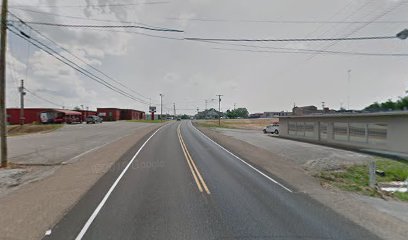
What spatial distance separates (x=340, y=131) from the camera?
25.9 meters

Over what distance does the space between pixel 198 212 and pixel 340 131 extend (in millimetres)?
23359

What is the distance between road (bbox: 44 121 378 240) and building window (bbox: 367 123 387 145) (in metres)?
14.8

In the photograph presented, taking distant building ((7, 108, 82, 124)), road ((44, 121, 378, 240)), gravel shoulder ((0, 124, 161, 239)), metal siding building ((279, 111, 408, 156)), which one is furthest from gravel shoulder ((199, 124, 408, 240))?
distant building ((7, 108, 82, 124))

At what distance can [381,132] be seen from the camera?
2091 centimetres

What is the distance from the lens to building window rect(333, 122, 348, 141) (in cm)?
2520

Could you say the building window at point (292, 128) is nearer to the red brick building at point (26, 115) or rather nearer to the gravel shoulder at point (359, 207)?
the gravel shoulder at point (359, 207)

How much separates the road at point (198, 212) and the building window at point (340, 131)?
17855 millimetres

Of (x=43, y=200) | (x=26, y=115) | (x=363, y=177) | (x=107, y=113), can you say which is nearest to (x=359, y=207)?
(x=363, y=177)

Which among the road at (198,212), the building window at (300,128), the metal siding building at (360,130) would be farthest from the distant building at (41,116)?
the road at (198,212)

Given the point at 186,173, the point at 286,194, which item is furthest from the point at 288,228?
the point at 186,173

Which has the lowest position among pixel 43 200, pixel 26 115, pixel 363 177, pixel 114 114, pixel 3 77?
pixel 363 177

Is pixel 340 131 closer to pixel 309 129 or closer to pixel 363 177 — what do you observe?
pixel 309 129

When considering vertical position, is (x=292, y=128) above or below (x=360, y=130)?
below

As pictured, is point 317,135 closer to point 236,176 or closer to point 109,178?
point 236,176
